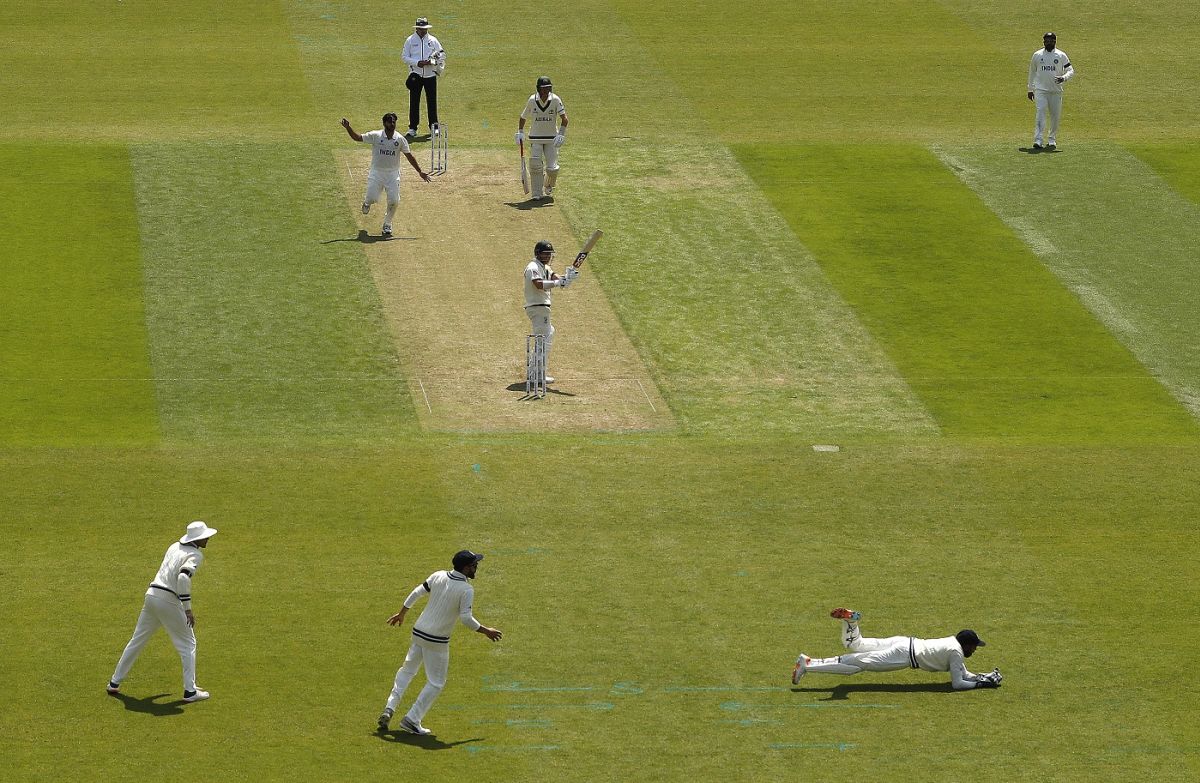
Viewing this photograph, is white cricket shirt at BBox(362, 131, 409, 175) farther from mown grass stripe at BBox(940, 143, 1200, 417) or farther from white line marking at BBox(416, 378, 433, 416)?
→ mown grass stripe at BBox(940, 143, 1200, 417)

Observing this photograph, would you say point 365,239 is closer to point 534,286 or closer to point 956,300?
point 534,286

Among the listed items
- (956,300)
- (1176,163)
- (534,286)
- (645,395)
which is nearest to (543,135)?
(534,286)

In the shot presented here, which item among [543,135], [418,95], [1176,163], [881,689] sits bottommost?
[881,689]

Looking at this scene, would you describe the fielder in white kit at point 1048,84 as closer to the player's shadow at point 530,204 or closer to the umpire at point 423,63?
the player's shadow at point 530,204

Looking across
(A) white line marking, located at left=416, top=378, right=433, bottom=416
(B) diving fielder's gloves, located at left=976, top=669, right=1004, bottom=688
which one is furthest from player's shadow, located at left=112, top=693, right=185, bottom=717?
(A) white line marking, located at left=416, top=378, right=433, bottom=416

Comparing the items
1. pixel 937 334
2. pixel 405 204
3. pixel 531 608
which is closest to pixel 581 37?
pixel 405 204

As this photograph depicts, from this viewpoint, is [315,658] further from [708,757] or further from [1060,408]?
[1060,408]
